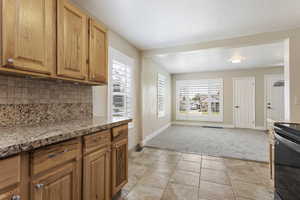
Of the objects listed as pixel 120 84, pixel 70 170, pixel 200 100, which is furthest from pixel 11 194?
pixel 200 100

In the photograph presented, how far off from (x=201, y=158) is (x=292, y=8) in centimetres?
286

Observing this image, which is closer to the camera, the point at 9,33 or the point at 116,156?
the point at 9,33

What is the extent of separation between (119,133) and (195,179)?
1427mm

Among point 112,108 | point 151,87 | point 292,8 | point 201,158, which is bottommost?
point 201,158

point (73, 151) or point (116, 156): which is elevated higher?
point (73, 151)

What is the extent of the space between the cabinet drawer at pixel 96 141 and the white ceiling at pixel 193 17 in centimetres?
174

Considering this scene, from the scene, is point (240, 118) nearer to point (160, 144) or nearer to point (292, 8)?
point (160, 144)

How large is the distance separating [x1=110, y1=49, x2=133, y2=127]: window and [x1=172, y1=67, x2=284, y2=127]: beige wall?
402cm

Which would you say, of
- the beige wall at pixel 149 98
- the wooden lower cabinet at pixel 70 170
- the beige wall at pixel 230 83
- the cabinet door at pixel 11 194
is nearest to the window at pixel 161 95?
the beige wall at pixel 149 98

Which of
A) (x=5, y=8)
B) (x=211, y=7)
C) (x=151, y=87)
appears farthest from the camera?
(x=151, y=87)

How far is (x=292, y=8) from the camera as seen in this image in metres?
2.06

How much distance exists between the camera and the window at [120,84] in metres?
2.77

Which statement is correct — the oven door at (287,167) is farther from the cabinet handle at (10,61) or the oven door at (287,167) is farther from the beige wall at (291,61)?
the cabinet handle at (10,61)

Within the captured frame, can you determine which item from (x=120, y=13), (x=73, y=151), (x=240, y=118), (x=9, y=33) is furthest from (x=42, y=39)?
(x=240, y=118)
